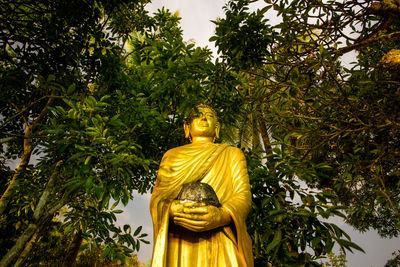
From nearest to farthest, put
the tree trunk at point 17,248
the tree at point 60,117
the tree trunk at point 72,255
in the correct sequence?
the tree at point 60,117, the tree trunk at point 17,248, the tree trunk at point 72,255

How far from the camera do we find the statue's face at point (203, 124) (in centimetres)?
326

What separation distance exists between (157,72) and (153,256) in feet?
7.07

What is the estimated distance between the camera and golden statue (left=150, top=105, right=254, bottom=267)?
2109 millimetres

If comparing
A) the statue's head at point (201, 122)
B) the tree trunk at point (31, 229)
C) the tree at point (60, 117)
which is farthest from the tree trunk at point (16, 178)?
the statue's head at point (201, 122)

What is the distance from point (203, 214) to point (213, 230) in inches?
14.5

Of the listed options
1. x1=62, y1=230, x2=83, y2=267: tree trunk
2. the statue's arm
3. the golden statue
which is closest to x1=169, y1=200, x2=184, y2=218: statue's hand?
the golden statue

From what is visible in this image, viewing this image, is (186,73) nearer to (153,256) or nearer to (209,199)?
(209,199)

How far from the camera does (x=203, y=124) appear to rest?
327 centimetres

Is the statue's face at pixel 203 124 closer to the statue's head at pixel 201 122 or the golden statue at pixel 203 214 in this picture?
the statue's head at pixel 201 122

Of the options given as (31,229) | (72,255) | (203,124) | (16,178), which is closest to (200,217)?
(203,124)

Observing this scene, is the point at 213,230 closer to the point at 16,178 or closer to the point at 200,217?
the point at 200,217

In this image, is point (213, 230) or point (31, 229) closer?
point (213, 230)

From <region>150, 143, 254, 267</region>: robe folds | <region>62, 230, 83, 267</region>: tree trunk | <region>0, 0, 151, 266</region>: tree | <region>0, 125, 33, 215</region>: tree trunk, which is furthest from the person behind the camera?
<region>62, 230, 83, 267</region>: tree trunk

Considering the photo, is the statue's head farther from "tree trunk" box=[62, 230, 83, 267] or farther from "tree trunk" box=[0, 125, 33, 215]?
"tree trunk" box=[62, 230, 83, 267]
